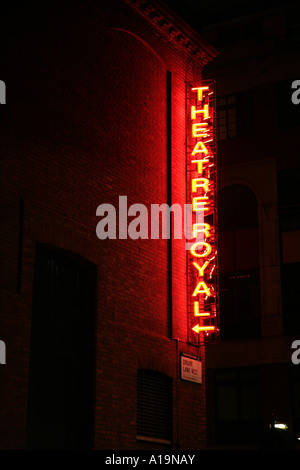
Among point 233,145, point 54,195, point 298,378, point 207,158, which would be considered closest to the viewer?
point 54,195

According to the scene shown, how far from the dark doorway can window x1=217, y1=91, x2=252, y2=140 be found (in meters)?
18.1

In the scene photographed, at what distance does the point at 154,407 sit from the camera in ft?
52.2

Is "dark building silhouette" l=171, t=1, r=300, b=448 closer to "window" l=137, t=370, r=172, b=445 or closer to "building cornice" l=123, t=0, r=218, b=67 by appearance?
"building cornice" l=123, t=0, r=218, b=67

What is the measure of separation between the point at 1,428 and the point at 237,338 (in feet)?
59.8

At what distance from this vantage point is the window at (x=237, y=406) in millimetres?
28406

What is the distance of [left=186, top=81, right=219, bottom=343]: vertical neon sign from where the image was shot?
56.9 ft

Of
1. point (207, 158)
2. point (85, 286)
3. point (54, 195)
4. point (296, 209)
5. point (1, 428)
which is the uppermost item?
point (296, 209)

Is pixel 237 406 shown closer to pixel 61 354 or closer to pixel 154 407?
pixel 154 407

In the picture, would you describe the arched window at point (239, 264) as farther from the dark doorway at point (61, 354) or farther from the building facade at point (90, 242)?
the dark doorway at point (61, 354)

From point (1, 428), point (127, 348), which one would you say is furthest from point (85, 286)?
point (1, 428)

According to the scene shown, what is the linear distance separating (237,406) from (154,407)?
13.8 m

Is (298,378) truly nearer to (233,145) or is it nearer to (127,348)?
(233,145)

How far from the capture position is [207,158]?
18344mm

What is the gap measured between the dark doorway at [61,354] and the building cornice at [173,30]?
6837mm
